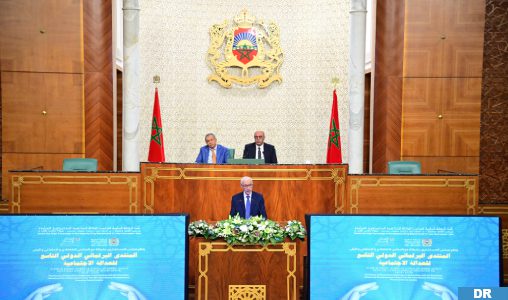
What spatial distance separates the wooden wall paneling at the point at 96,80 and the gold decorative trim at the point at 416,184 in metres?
4.65

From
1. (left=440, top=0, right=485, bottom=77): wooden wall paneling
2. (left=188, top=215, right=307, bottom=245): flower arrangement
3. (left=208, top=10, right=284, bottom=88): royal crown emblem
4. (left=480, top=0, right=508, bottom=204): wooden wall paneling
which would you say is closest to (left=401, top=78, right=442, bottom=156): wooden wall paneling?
(left=440, top=0, right=485, bottom=77): wooden wall paneling

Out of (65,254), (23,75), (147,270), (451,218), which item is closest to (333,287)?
(451,218)

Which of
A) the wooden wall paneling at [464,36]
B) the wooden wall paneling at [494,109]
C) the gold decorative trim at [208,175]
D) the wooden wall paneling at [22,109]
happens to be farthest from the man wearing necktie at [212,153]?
the wooden wall paneling at [494,109]

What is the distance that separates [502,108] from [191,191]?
5.85 meters

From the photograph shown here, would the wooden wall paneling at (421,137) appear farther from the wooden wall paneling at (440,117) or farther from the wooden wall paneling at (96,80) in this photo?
the wooden wall paneling at (96,80)

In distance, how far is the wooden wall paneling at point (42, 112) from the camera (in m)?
9.13

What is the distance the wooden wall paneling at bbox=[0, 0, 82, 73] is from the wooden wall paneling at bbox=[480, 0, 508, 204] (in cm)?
723

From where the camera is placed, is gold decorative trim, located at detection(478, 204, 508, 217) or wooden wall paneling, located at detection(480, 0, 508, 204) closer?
gold decorative trim, located at detection(478, 204, 508, 217)

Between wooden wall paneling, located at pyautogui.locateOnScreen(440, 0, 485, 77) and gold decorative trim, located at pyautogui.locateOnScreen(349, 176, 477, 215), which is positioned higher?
wooden wall paneling, located at pyautogui.locateOnScreen(440, 0, 485, 77)

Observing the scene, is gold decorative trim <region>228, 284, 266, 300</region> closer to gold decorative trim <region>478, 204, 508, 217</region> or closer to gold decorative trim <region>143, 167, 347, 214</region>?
gold decorative trim <region>143, 167, 347, 214</region>

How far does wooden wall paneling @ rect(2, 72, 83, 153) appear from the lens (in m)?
9.13

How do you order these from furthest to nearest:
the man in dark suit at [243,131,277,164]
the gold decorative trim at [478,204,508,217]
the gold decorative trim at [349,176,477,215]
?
1. the man in dark suit at [243,131,277,164]
2. the gold decorative trim at [478,204,508,217]
3. the gold decorative trim at [349,176,477,215]

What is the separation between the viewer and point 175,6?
35.0ft

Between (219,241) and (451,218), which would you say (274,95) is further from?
(451,218)
